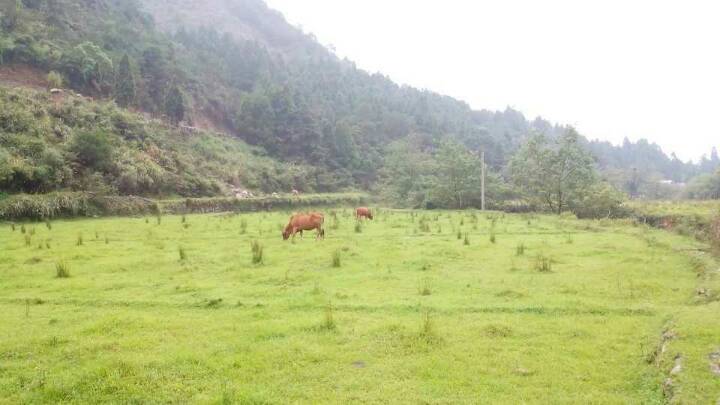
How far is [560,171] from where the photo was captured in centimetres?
→ 4122

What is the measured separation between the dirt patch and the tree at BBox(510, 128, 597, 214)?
40.8 metres

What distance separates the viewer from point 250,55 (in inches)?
4011

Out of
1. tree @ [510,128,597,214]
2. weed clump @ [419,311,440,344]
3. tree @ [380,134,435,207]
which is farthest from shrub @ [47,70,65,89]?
weed clump @ [419,311,440,344]

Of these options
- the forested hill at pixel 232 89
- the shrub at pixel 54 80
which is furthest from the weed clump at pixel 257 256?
the shrub at pixel 54 80

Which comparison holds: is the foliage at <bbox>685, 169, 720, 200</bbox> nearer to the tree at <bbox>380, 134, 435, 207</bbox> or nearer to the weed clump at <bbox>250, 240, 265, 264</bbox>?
the tree at <bbox>380, 134, 435, 207</bbox>

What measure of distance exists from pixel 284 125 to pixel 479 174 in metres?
35.8

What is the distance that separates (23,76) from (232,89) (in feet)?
137

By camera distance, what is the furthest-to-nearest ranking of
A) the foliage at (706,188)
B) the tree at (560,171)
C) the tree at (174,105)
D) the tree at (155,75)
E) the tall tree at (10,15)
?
1. the foliage at (706,188)
2. the tree at (155,75)
3. the tree at (174,105)
4. the tall tree at (10,15)
5. the tree at (560,171)

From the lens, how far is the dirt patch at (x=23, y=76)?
145ft

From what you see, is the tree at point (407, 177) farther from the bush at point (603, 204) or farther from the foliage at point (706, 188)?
the foliage at point (706, 188)

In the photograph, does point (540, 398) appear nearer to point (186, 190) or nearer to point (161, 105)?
point (186, 190)

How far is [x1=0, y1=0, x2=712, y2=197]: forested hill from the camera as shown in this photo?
168 feet

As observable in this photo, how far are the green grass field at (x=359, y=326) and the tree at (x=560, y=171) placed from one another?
80.3 ft

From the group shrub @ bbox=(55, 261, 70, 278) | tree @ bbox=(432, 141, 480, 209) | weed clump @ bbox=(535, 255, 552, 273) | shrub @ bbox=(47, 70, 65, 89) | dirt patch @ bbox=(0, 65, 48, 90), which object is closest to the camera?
shrub @ bbox=(55, 261, 70, 278)
